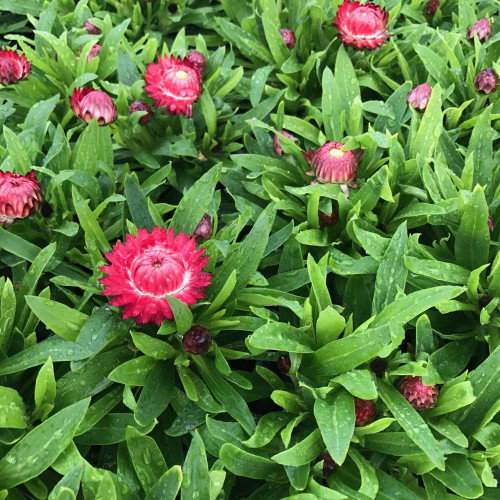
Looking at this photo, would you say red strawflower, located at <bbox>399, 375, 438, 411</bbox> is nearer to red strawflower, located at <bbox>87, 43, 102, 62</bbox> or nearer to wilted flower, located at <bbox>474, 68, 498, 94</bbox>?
wilted flower, located at <bbox>474, 68, 498, 94</bbox>

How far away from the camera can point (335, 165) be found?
5.38 ft

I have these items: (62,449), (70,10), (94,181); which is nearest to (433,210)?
(94,181)

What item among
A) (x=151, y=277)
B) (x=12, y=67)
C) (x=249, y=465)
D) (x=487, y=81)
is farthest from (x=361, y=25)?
(x=249, y=465)

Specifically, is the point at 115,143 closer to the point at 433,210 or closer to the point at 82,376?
the point at 82,376

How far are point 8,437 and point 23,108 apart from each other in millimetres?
1307

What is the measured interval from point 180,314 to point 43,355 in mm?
337

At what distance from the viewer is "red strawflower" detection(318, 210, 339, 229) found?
1.63m

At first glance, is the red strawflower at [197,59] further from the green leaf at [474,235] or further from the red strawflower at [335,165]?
the green leaf at [474,235]

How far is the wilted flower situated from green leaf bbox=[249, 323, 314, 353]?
1143mm

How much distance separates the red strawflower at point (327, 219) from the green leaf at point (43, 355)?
29.8 inches

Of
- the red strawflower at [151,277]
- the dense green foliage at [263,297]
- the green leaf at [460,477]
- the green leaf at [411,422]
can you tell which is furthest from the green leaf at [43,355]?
the green leaf at [460,477]

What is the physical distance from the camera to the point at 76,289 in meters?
1.57

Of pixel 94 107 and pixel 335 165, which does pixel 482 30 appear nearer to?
pixel 335 165

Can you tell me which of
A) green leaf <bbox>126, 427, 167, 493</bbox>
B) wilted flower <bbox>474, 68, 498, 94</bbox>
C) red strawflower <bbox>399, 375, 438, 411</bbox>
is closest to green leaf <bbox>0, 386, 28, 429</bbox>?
green leaf <bbox>126, 427, 167, 493</bbox>
